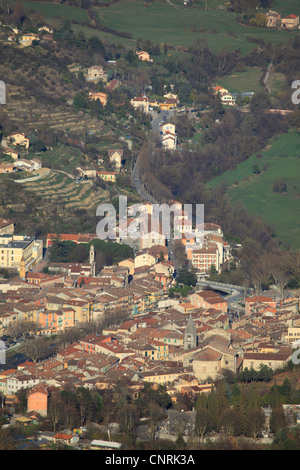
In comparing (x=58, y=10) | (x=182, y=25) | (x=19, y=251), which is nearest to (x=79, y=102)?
(x=19, y=251)

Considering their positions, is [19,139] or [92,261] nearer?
[92,261]

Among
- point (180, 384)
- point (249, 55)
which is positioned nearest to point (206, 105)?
point (249, 55)

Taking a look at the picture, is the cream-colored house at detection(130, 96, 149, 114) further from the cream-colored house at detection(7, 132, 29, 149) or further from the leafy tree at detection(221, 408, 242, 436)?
the leafy tree at detection(221, 408, 242, 436)

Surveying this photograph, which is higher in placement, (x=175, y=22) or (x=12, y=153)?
(x=175, y=22)

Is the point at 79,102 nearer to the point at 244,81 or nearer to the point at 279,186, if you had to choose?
the point at 279,186

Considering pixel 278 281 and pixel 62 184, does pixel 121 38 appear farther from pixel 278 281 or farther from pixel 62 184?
pixel 278 281

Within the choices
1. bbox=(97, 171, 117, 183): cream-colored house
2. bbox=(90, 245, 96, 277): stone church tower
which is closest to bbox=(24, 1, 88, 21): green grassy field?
bbox=(97, 171, 117, 183): cream-colored house

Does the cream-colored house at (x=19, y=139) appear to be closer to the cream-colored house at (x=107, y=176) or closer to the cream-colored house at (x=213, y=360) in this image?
the cream-colored house at (x=107, y=176)
